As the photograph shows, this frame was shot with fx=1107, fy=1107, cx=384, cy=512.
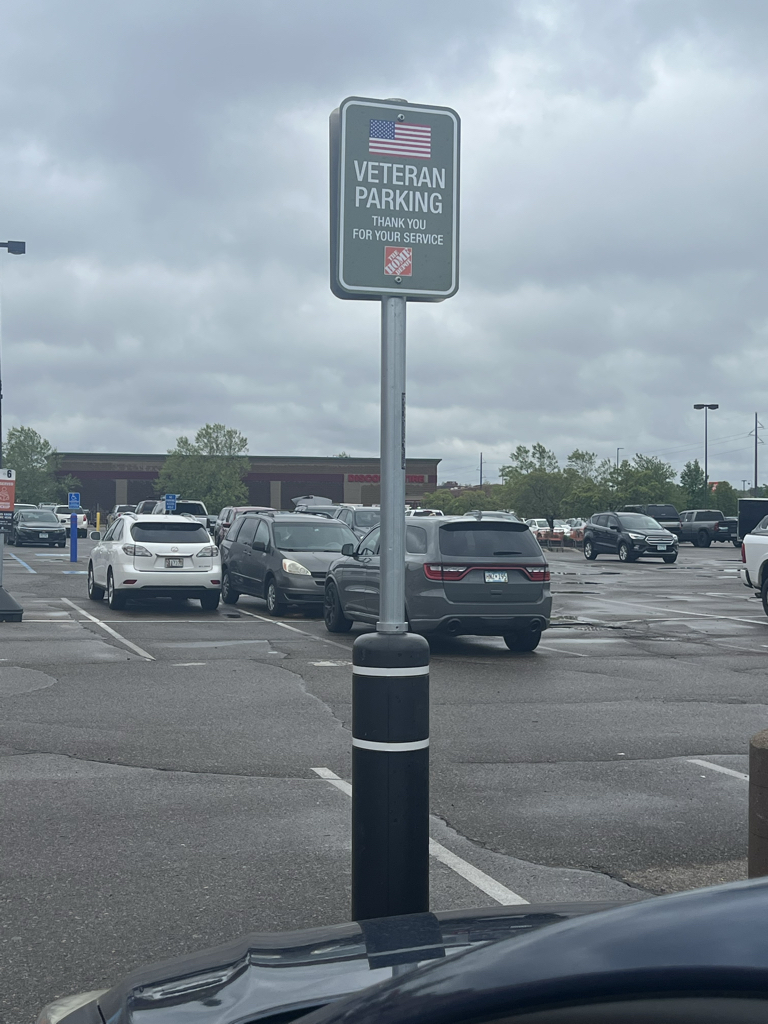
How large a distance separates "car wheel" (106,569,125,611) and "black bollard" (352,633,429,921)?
590 inches

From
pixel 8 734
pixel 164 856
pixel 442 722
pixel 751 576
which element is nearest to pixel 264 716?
pixel 442 722

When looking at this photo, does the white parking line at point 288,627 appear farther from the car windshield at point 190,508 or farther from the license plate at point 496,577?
the car windshield at point 190,508

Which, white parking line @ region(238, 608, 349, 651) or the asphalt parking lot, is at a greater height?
the asphalt parking lot

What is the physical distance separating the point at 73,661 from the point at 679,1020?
37.2 ft

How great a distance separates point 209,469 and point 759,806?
291ft

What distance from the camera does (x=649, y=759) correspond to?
25.3 feet

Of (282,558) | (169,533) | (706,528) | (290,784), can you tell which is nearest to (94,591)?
(169,533)

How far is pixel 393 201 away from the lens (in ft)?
13.3

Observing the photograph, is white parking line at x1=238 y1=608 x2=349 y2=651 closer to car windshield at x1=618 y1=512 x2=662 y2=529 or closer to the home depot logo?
the home depot logo

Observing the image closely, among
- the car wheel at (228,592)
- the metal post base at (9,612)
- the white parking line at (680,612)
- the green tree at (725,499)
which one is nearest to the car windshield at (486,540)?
the white parking line at (680,612)

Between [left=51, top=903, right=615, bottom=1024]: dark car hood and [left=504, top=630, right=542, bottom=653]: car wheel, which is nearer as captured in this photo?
[left=51, top=903, right=615, bottom=1024]: dark car hood

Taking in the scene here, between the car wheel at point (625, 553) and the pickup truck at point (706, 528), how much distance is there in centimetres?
1355

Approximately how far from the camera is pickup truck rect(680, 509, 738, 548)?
50844 mm

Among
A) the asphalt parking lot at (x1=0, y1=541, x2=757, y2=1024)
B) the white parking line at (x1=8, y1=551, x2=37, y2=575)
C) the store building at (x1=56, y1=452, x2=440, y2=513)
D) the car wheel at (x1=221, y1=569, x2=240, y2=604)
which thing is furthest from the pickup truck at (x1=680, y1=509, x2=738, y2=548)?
the store building at (x1=56, y1=452, x2=440, y2=513)
